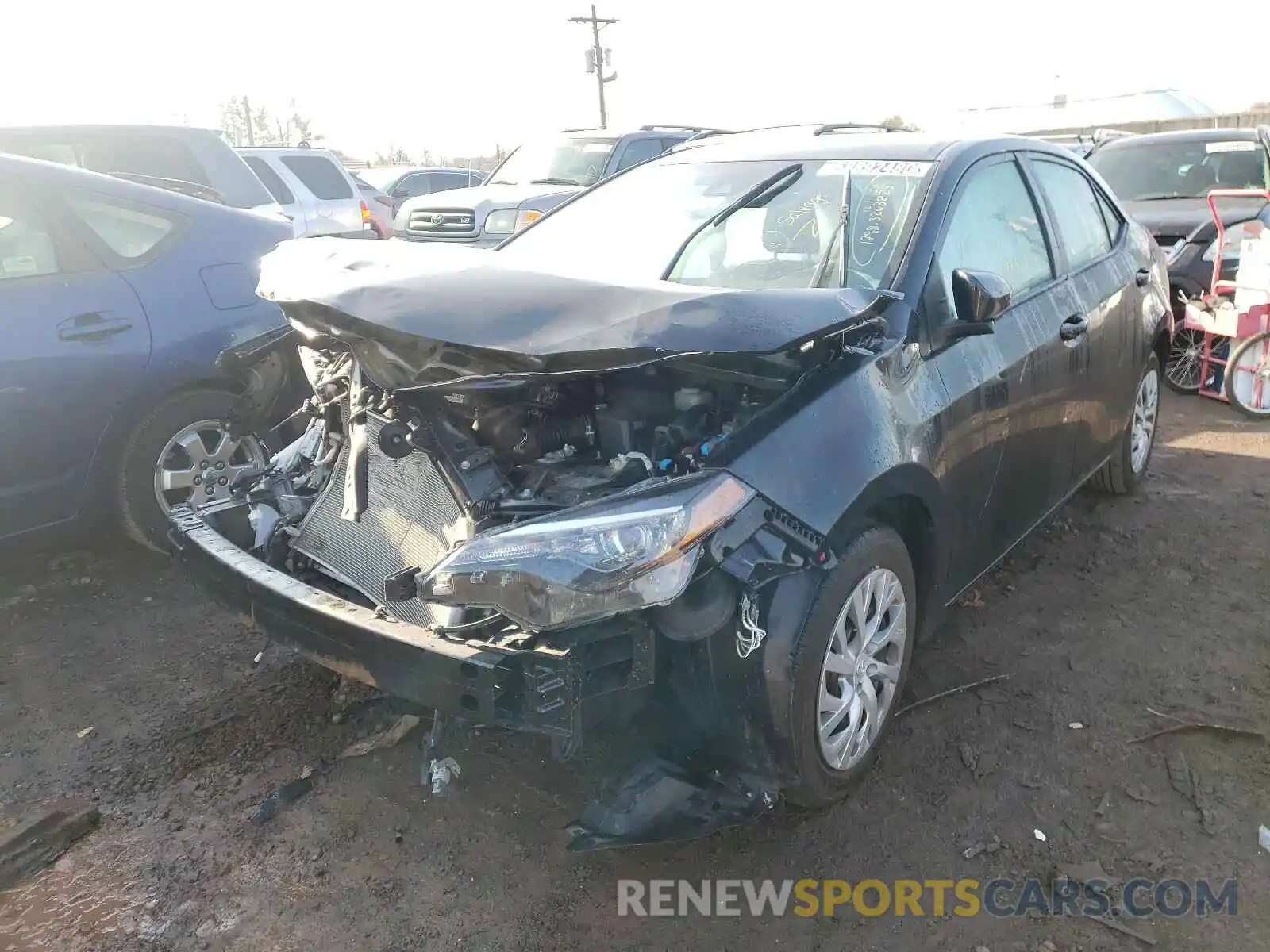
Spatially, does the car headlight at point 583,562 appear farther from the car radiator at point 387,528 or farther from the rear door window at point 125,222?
the rear door window at point 125,222

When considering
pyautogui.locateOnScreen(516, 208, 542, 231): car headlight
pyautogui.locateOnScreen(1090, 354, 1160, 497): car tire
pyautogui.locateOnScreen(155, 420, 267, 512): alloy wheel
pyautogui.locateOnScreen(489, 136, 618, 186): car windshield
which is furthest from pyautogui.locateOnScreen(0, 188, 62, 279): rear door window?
pyautogui.locateOnScreen(489, 136, 618, 186): car windshield

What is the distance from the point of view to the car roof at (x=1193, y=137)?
9.06 metres

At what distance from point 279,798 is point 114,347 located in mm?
2239

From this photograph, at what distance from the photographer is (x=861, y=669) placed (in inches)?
106

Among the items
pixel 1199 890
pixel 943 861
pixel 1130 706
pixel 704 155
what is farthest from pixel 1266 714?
pixel 704 155

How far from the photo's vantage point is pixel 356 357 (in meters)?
2.62

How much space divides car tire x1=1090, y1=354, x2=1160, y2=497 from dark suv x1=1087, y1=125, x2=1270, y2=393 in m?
2.60

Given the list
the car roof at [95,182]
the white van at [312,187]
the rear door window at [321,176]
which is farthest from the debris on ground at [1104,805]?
the rear door window at [321,176]

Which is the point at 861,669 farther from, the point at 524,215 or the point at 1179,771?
the point at 524,215

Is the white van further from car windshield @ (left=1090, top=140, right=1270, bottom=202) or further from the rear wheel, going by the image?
the rear wheel

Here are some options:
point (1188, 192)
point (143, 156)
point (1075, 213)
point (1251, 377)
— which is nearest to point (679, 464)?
point (1075, 213)

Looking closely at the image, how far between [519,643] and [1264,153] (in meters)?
9.67

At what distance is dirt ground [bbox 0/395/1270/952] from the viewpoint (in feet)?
7.87

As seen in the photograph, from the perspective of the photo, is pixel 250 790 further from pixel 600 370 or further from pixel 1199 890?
pixel 1199 890
